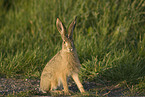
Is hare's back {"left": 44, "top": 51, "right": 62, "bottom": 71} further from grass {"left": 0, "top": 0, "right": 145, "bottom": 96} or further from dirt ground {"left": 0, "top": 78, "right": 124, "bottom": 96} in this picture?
grass {"left": 0, "top": 0, "right": 145, "bottom": 96}

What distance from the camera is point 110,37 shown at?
5566 mm

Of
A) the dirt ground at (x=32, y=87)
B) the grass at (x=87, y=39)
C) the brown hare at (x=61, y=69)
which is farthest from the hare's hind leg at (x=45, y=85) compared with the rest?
the grass at (x=87, y=39)

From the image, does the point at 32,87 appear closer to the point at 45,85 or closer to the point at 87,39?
the point at 45,85

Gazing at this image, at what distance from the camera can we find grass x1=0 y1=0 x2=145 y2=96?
4.32m

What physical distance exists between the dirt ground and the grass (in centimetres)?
16

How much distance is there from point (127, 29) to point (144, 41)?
0.60 m

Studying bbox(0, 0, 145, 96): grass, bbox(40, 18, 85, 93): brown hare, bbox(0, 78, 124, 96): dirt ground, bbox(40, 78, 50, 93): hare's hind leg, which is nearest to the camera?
bbox(40, 18, 85, 93): brown hare

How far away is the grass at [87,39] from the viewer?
4324mm

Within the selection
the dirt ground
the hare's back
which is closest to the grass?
the dirt ground

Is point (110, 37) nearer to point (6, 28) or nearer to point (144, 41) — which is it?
point (144, 41)

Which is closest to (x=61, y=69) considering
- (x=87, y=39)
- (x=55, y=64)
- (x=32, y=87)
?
(x=55, y=64)

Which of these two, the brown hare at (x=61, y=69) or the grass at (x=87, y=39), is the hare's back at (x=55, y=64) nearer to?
the brown hare at (x=61, y=69)

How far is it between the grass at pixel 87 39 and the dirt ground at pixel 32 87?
6.4 inches

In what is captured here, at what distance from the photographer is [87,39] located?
5.49m
